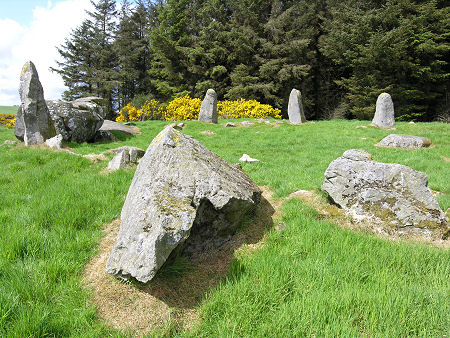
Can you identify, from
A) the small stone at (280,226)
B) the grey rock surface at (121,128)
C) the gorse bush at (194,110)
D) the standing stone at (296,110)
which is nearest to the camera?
the small stone at (280,226)

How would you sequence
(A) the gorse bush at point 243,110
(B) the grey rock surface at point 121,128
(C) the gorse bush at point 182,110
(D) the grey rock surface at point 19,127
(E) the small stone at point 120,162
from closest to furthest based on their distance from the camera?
(E) the small stone at point 120,162
(D) the grey rock surface at point 19,127
(B) the grey rock surface at point 121,128
(A) the gorse bush at point 243,110
(C) the gorse bush at point 182,110

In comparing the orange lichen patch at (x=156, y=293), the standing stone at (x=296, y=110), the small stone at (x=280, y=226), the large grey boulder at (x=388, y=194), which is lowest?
the orange lichen patch at (x=156, y=293)

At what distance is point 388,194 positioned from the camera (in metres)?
3.57

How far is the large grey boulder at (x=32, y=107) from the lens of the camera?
338 inches

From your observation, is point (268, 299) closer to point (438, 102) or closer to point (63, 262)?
point (63, 262)

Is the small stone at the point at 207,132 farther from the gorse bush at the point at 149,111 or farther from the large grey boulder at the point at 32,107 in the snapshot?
the gorse bush at the point at 149,111

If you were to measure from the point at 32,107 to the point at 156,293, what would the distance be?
946 centimetres

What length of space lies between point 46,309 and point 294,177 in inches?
192

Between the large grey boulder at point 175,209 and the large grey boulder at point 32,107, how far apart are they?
8220mm

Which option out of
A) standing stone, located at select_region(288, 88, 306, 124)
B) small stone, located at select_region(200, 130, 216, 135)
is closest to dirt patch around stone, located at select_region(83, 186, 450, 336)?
small stone, located at select_region(200, 130, 216, 135)

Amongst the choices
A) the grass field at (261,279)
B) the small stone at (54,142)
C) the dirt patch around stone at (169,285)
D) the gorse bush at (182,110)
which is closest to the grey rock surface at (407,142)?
the grass field at (261,279)

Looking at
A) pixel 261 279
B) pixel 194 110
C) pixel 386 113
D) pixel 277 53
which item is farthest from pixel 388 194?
pixel 277 53

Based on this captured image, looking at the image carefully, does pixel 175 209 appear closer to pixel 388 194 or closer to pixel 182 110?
pixel 388 194

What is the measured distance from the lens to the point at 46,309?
200 cm
